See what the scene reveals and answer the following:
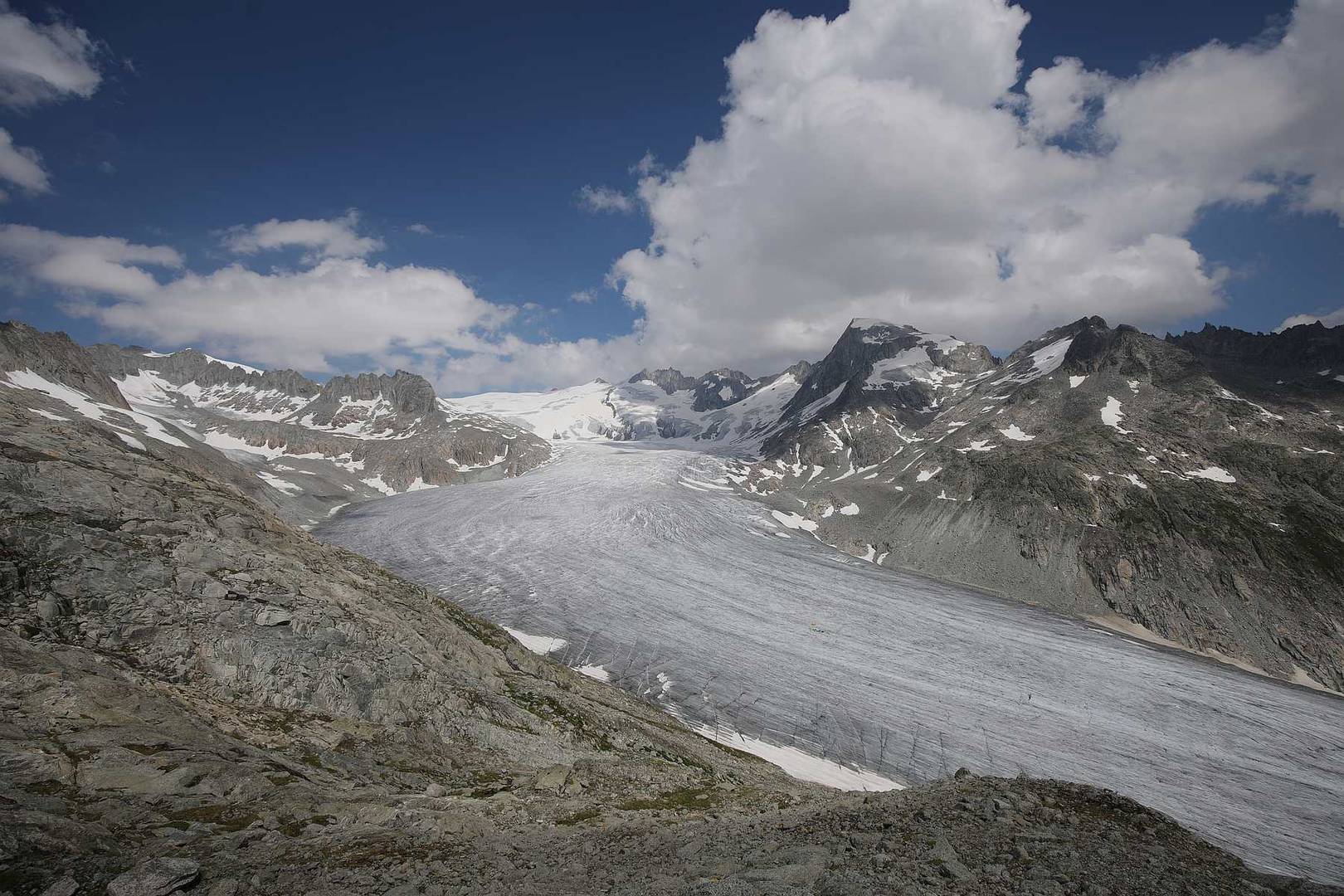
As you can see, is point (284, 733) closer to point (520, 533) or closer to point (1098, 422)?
point (520, 533)

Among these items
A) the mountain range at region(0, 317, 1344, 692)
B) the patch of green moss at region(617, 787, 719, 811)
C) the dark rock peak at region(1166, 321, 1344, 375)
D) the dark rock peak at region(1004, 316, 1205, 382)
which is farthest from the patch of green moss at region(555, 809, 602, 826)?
the dark rock peak at region(1166, 321, 1344, 375)

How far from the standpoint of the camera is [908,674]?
56938 mm

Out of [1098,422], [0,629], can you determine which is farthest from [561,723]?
[1098,422]

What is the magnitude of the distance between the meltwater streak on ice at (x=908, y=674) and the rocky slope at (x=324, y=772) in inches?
1140

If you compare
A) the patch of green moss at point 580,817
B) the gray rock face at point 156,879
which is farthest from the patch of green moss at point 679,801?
the gray rock face at point 156,879

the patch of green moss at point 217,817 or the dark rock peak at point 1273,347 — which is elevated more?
the dark rock peak at point 1273,347

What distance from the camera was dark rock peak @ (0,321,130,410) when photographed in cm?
11425

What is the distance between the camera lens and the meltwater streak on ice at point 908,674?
42.6 meters

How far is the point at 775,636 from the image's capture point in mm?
63500

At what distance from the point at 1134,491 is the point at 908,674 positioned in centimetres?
6374

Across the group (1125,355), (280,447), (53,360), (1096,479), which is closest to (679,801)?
(1096,479)

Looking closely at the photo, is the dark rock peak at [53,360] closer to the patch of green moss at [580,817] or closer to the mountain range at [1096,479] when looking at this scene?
the mountain range at [1096,479]

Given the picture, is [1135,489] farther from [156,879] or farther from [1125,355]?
[156,879]

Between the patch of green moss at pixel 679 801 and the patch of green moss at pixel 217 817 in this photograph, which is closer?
the patch of green moss at pixel 217 817
